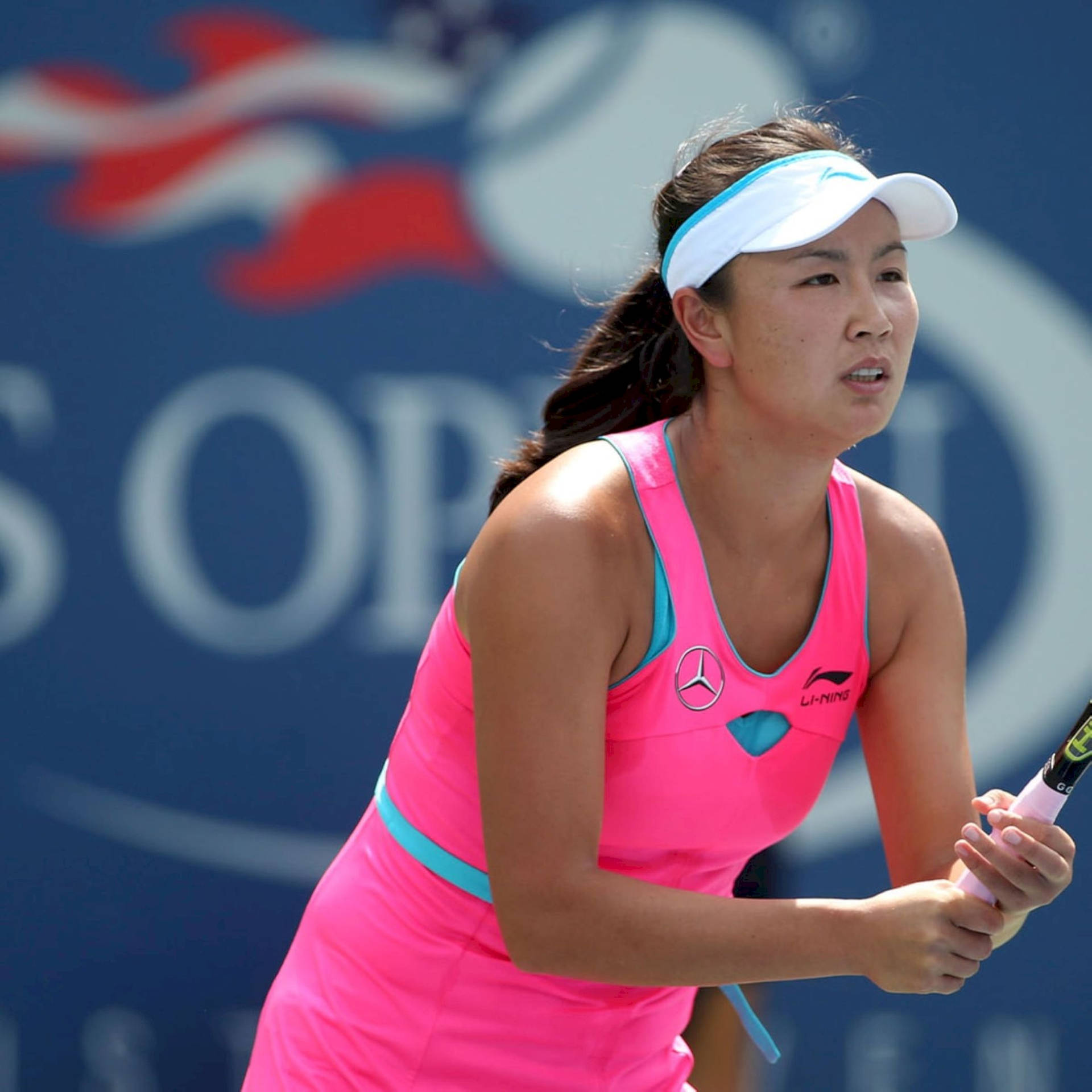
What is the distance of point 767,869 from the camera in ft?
10.2

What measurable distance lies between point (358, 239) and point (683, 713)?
5.41ft

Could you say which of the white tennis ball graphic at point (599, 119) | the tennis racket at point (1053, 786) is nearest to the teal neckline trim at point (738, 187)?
the tennis racket at point (1053, 786)

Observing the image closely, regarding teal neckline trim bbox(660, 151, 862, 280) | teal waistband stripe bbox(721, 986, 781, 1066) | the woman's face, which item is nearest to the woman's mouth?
the woman's face

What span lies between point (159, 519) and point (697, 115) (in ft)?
4.27

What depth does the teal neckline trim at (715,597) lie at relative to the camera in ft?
5.37

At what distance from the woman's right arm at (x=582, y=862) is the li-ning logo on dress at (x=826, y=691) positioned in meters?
0.25

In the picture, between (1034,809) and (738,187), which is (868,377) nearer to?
(738,187)

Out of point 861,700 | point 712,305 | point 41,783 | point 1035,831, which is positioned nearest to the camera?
point 1035,831

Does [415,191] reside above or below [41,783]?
above

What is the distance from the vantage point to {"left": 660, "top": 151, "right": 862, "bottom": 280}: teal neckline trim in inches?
66.3

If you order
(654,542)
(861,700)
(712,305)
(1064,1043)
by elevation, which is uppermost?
(712,305)

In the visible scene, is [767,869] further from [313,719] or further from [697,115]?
[697,115]

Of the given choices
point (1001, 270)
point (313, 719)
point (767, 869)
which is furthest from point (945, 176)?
point (313, 719)

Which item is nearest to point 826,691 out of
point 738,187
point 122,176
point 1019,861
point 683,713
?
point 683,713
